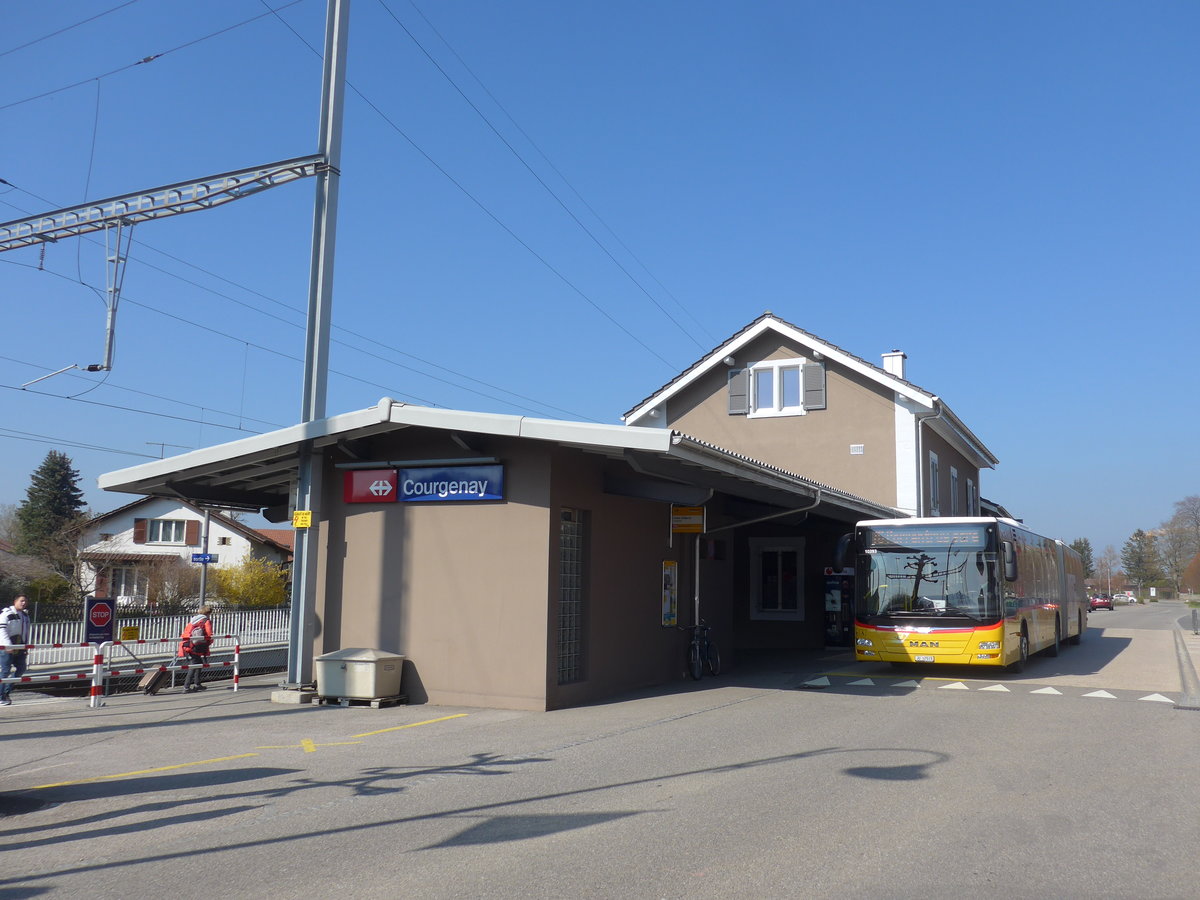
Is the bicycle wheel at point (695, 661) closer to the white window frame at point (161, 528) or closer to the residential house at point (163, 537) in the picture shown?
the residential house at point (163, 537)

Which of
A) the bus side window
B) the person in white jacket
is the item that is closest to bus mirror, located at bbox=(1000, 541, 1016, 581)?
the bus side window

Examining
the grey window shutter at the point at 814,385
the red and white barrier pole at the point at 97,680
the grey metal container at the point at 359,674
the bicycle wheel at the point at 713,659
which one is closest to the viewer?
the grey metal container at the point at 359,674

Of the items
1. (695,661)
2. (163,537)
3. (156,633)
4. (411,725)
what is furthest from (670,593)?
(163,537)

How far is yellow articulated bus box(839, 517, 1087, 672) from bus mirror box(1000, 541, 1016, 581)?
0.02 metres

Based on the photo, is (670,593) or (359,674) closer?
(359,674)

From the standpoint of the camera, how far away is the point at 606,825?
6.60 metres

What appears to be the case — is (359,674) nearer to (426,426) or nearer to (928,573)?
(426,426)

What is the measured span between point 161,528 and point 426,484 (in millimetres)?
46259

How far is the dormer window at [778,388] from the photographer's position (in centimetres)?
2667

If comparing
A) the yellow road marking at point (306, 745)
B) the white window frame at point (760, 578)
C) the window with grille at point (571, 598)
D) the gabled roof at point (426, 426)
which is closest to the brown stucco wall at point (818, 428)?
the white window frame at point (760, 578)

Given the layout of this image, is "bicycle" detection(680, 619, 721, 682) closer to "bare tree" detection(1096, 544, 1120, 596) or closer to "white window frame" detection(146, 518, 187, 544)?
"white window frame" detection(146, 518, 187, 544)

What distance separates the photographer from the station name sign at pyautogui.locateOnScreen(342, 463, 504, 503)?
13.3 metres

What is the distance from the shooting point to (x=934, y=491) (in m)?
28.1

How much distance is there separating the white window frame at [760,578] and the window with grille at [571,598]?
1197cm
